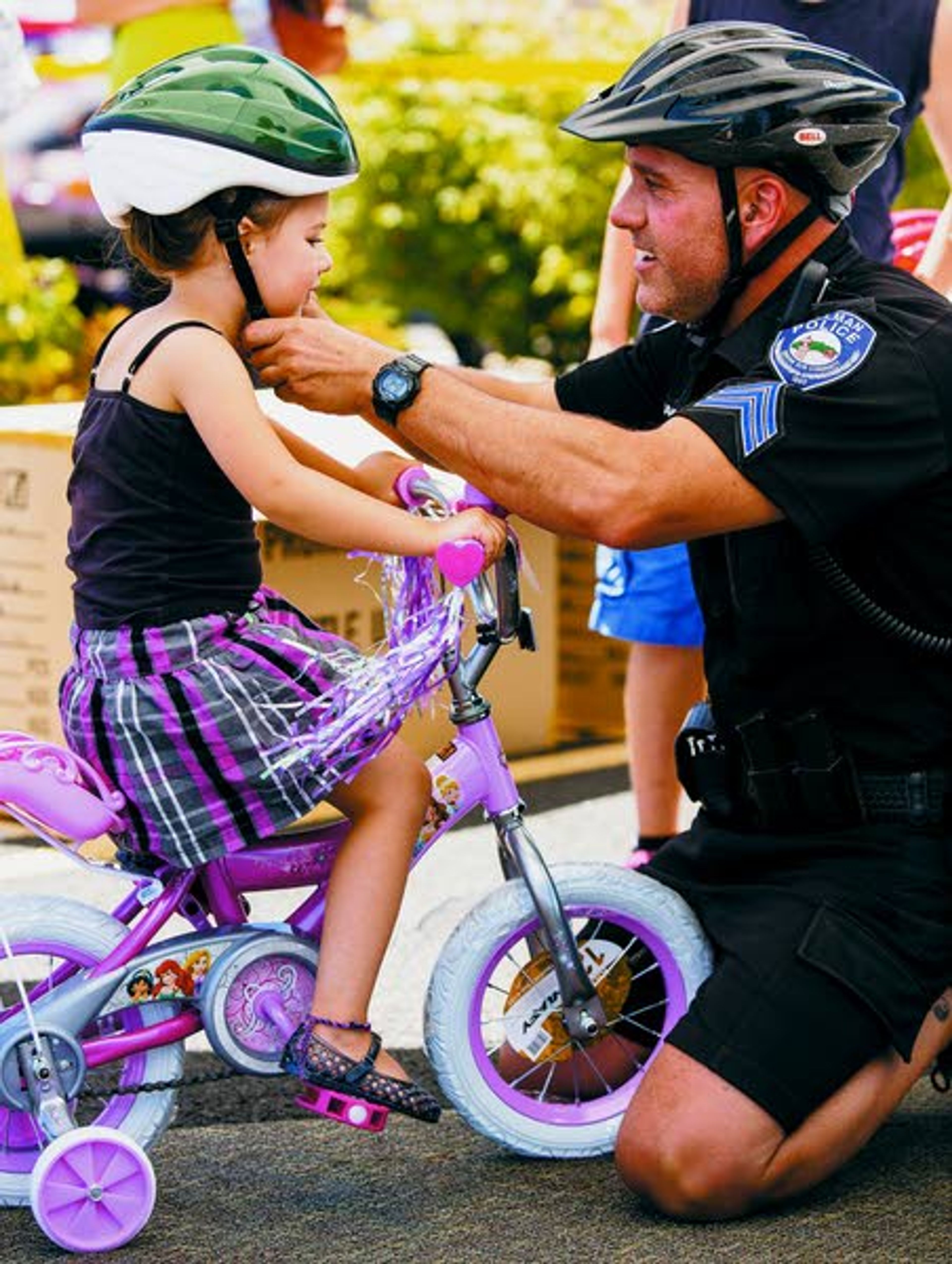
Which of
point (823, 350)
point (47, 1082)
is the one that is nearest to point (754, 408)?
point (823, 350)

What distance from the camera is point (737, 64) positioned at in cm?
341

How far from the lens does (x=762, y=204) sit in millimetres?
3436

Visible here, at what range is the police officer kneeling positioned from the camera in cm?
327

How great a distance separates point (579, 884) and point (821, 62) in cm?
123

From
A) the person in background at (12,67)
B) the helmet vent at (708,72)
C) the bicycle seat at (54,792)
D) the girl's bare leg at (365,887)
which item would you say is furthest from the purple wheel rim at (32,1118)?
the person in background at (12,67)

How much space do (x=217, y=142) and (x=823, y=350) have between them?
860mm

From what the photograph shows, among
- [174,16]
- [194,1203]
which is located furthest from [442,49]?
[194,1203]

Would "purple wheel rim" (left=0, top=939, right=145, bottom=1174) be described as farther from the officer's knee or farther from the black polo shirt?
the black polo shirt

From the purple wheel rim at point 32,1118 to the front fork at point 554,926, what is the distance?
576 millimetres

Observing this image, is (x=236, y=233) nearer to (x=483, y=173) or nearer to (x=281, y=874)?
(x=281, y=874)

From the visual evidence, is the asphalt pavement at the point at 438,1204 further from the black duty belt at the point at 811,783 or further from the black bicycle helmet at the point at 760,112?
the black bicycle helmet at the point at 760,112

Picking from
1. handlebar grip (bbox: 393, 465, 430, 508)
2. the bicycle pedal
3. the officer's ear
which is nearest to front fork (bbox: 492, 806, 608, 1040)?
the bicycle pedal

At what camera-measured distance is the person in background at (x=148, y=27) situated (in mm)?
5406

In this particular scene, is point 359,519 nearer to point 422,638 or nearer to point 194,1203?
point 422,638
